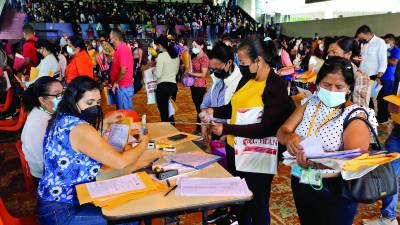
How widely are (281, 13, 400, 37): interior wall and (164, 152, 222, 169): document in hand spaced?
51.0 feet

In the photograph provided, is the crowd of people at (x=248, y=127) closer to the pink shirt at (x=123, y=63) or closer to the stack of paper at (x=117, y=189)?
the stack of paper at (x=117, y=189)

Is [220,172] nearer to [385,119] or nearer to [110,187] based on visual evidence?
[110,187]

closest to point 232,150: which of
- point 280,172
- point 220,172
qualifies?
Result: point 220,172

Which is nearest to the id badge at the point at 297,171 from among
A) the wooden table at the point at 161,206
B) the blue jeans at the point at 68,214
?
the wooden table at the point at 161,206

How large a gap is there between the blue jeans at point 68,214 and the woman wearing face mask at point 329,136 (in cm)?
106

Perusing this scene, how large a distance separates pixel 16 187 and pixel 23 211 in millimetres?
644

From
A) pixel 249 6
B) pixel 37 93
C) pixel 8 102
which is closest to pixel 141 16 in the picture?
pixel 249 6

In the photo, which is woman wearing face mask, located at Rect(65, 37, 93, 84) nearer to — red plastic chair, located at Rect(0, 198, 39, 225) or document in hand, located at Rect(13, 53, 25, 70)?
document in hand, located at Rect(13, 53, 25, 70)

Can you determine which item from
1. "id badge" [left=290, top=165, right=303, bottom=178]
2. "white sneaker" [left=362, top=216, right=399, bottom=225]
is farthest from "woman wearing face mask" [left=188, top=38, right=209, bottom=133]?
"id badge" [left=290, top=165, right=303, bottom=178]

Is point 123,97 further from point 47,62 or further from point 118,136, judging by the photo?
point 118,136

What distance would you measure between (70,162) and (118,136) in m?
0.59

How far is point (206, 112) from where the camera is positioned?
109 inches

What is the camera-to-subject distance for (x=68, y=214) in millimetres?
1849

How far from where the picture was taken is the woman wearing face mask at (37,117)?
250cm
